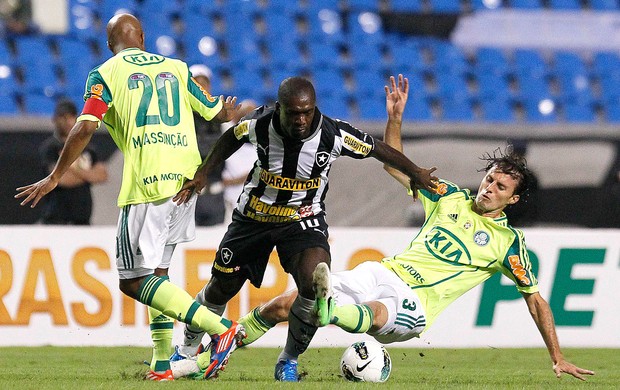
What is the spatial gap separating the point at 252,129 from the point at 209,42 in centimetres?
883

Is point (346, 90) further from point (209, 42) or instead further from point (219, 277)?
point (219, 277)

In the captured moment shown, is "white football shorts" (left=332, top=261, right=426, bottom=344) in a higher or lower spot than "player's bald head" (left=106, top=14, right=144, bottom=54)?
lower

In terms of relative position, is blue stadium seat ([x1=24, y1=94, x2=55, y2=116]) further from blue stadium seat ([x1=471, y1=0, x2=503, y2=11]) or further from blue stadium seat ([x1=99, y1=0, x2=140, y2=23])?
blue stadium seat ([x1=471, y1=0, x2=503, y2=11])

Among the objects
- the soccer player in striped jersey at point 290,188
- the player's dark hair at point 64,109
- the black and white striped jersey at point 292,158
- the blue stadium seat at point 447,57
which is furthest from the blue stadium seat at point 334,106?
the black and white striped jersey at point 292,158

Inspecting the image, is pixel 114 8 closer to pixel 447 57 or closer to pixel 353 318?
pixel 447 57

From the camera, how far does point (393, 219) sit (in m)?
12.1

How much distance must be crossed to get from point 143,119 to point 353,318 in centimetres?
160

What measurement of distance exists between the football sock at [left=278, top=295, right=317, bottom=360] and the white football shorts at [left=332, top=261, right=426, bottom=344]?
306mm

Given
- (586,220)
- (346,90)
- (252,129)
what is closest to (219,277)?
(252,129)

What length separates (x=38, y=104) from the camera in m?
13.3

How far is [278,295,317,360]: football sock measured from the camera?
6.04 metres

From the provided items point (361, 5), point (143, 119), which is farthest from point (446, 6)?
point (143, 119)

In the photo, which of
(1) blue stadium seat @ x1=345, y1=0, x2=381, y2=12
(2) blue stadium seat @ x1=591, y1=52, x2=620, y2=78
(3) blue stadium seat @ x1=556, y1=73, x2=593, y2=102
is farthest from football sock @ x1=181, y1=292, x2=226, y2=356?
(2) blue stadium seat @ x1=591, y1=52, x2=620, y2=78

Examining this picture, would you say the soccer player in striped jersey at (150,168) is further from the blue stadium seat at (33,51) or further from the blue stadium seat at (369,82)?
the blue stadium seat at (369,82)
